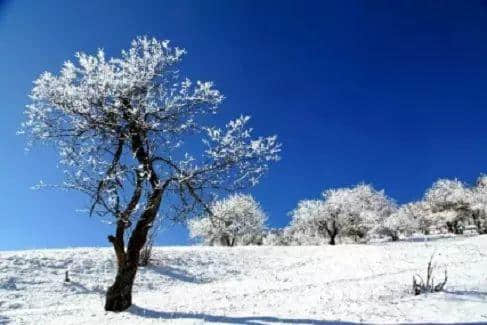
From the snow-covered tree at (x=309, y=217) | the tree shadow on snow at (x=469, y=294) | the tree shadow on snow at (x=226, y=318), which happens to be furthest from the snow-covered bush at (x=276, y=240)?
the tree shadow on snow at (x=469, y=294)

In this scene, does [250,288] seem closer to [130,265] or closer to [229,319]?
[130,265]

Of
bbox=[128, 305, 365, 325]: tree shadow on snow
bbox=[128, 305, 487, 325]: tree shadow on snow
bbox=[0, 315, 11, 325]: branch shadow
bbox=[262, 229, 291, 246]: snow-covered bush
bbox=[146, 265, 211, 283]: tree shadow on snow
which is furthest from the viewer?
bbox=[262, 229, 291, 246]: snow-covered bush

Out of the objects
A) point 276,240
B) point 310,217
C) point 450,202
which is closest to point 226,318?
point 310,217

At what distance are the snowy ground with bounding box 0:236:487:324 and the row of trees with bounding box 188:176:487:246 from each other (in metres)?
21.3

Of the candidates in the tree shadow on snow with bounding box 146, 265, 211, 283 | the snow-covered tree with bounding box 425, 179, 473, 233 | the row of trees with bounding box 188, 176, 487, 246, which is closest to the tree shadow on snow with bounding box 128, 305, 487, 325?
the tree shadow on snow with bounding box 146, 265, 211, 283

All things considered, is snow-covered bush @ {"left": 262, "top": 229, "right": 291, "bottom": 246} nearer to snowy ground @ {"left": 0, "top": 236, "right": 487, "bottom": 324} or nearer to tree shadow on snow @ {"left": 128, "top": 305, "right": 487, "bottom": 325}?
snowy ground @ {"left": 0, "top": 236, "right": 487, "bottom": 324}

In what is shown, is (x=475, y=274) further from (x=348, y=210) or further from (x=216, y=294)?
(x=348, y=210)

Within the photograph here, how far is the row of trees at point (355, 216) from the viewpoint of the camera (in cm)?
7125

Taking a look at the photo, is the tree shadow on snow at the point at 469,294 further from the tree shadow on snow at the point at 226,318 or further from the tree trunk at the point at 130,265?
the tree trunk at the point at 130,265

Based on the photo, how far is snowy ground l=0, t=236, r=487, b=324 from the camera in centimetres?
1397

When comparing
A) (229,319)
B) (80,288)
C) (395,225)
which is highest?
(395,225)

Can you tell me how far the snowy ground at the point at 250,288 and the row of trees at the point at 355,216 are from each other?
2128 cm

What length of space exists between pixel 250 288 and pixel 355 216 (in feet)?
164

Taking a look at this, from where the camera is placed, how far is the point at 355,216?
70.9 meters
